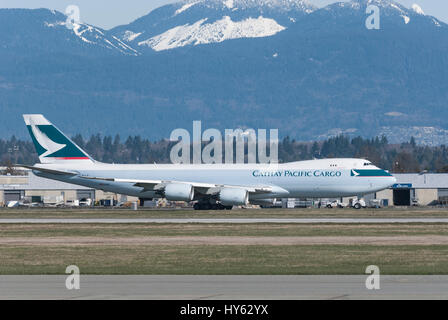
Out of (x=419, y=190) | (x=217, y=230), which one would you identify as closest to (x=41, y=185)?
(x=419, y=190)

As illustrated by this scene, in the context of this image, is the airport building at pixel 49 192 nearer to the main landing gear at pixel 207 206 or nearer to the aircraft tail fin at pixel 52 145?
the aircraft tail fin at pixel 52 145

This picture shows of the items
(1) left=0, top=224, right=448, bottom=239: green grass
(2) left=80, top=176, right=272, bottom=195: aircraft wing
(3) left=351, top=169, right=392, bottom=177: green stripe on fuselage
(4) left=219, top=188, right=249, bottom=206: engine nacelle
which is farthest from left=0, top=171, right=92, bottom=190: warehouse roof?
(1) left=0, top=224, right=448, bottom=239: green grass

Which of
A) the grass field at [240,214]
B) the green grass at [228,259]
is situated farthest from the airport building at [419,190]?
the green grass at [228,259]

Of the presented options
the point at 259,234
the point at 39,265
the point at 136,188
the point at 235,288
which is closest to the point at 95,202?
the point at 136,188

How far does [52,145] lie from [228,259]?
57.3 m

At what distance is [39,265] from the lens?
35750mm

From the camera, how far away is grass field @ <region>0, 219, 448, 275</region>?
3422 centimetres

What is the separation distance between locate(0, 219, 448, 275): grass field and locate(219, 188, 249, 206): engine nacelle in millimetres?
22144

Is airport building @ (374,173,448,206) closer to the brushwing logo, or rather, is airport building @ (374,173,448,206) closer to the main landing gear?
the main landing gear

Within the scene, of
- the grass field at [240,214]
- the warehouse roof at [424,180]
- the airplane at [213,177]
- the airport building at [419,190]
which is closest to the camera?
the grass field at [240,214]

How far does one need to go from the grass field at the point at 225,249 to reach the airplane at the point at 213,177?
82.5 feet

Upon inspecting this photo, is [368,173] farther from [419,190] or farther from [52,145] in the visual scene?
[419,190]

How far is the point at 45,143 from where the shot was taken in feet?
303

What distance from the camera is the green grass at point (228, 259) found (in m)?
33.2
